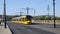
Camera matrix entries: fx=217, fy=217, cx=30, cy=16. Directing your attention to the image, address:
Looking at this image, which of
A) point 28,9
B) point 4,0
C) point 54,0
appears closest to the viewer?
point 4,0

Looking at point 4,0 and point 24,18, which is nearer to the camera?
point 4,0

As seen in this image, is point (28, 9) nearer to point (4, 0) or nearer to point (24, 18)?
point (24, 18)

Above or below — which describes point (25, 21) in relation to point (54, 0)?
below

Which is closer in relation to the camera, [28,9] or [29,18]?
[29,18]

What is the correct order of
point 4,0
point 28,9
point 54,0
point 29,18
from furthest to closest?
point 28,9 < point 29,18 < point 54,0 < point 4,0

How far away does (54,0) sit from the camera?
45.0 meters

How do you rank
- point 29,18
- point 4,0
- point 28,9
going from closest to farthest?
point 4,0 → point 29,18 → point 28,9

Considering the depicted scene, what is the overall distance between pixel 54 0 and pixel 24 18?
82.7ft

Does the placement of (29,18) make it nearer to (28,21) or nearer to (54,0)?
(28,21)

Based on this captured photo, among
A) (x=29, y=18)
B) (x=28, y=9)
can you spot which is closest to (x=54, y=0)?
(x=29, y=18)

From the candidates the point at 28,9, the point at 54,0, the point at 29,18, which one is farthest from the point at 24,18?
the point at 28,9

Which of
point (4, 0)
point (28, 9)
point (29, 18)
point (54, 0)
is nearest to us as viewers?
point (4, 0)

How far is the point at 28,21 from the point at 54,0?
2607cm

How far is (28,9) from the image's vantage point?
4847 inches
